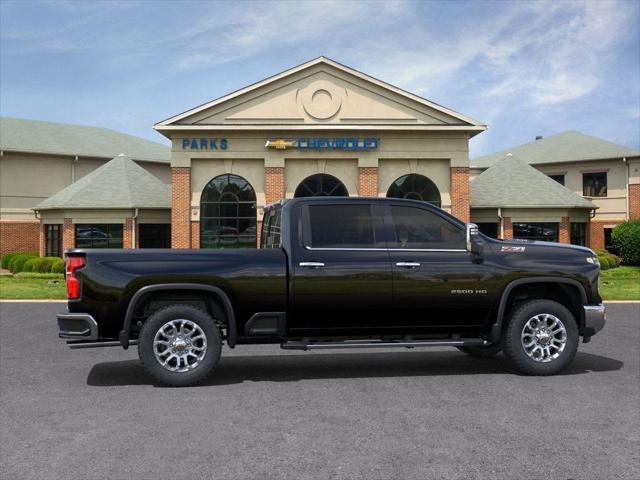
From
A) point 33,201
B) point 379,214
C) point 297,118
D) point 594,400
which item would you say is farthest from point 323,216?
point 33,201

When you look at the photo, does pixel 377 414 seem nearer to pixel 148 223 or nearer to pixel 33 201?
pixel 148 223

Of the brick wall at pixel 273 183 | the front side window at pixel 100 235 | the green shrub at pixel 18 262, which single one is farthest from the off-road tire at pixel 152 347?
the green shrub at pixel 18 262

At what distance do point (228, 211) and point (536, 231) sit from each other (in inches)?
644

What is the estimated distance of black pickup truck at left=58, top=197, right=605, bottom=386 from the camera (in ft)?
22.7

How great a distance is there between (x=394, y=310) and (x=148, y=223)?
85.5 feet

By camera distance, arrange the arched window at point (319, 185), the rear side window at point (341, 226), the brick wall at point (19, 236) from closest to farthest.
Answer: the rear side window at point (341, 226) < the arched window at point (319, 185) < the brick wall at point (19, 236)

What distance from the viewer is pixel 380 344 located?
7.26 m

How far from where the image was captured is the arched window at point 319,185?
92.4 feet

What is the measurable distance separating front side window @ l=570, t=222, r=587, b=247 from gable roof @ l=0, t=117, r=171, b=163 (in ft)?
94.2

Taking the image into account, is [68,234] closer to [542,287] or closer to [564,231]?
[564,231]

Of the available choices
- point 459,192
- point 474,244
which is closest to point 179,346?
point 474,244

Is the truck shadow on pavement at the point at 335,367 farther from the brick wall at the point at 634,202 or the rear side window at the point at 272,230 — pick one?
the brick wall at the point at 634,202

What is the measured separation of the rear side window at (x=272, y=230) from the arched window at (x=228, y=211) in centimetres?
1902

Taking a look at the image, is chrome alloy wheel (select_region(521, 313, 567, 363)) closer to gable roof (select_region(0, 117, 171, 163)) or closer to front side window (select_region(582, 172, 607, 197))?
front side window (select_region(582, 172, 607, 197))
